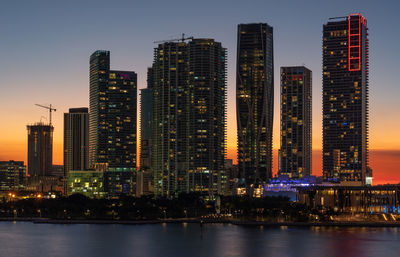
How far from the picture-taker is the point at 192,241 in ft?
489

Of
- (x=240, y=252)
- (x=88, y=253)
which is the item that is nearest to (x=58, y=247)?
(x=88, y=253)

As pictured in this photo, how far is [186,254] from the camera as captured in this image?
429 ft

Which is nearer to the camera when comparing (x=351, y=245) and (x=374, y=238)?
(x=351, y=245)

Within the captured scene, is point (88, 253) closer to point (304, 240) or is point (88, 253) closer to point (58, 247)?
point (58, 247)

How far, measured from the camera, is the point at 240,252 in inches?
5271

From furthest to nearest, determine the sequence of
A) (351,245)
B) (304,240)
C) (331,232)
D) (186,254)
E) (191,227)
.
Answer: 1. (191,227)
2. (331,232)
3. (304,240)
4. (351,245)
5. (186,254)

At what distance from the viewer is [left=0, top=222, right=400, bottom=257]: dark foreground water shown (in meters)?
134

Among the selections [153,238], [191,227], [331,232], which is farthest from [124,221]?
[331,232]

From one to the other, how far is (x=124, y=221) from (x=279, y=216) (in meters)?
45.9

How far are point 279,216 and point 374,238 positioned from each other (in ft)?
145

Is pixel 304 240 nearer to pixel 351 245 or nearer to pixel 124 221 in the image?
pixel 351 245

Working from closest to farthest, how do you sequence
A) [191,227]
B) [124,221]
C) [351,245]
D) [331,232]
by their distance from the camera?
[351,245] → [331,232] → [191,227] → [124,221]

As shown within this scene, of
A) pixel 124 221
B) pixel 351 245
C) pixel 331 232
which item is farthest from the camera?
pixel 124 221

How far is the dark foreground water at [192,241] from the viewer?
134 meters
